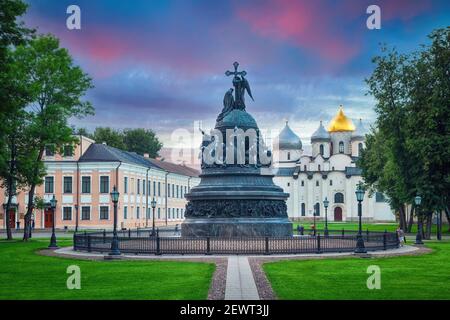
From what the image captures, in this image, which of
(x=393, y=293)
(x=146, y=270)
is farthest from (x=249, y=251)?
(x=393, y=293)

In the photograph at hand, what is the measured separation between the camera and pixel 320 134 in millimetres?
139500

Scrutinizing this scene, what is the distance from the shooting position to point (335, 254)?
1182 inches

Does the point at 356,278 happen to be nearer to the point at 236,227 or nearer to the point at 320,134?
the point at 236,227

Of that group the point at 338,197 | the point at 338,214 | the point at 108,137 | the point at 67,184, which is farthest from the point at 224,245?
the point at 338,214

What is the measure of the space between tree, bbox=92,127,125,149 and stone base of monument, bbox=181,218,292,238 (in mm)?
64358

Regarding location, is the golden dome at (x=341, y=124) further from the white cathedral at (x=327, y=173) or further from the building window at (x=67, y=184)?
the building window at (x=67, y=184)

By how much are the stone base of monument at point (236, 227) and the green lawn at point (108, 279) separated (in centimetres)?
1125

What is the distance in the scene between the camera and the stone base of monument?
123 ft

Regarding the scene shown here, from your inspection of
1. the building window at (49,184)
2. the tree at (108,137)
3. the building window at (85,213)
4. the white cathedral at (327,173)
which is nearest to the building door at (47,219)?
the building window at (49,184)

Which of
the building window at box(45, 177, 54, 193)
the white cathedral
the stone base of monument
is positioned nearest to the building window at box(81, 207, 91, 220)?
the building window at box(45, 177, 54, 193)

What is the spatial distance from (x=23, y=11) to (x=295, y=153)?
114 metres

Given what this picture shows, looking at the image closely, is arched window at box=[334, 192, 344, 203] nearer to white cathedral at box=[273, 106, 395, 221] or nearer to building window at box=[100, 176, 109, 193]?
white cathedral at box=[273, 106, 395, 221]

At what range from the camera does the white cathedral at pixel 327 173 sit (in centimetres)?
12925
